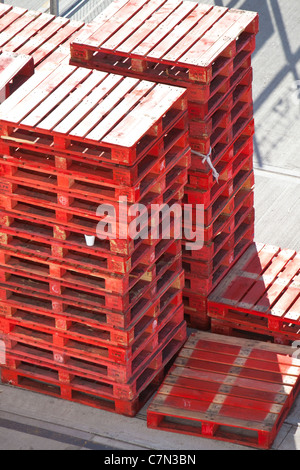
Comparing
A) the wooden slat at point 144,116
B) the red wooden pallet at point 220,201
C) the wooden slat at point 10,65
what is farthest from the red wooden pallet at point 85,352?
the wooden slat at point 10,65

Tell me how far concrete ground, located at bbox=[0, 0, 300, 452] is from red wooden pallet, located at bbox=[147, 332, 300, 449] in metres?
0.18

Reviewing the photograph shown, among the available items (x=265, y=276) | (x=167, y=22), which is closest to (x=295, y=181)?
(x=265, y=276)

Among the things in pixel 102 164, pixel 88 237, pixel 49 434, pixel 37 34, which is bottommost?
pixel 49 434

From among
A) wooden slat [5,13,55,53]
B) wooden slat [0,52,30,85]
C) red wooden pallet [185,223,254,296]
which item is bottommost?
red wooden pallet [185,223,254,296]

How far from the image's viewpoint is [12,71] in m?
12.1

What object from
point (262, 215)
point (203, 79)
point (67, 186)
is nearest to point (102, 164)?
point (67, 186)

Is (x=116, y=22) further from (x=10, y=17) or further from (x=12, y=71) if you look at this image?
(x=10, y=17)

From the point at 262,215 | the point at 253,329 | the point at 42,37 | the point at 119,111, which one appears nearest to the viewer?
the point at 119,111

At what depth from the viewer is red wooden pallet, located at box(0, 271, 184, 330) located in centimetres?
1192

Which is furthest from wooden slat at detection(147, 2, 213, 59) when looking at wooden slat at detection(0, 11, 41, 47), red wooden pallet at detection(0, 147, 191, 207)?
wooden slat at detection(0, 11, 41, 47)

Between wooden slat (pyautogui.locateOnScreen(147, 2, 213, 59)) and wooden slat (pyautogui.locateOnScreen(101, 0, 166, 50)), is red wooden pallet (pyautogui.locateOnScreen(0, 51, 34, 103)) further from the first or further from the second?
wooden slat (pyautogui.locateOnScreen(147, 2, 213, 59))

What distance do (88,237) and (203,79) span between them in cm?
219

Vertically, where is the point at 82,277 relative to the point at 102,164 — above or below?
below

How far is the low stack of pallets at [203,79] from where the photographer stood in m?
12.4
